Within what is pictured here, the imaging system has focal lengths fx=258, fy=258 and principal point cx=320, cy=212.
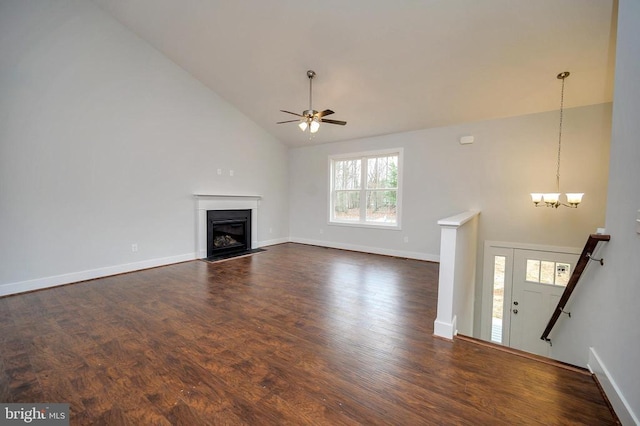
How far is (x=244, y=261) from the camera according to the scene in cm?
513

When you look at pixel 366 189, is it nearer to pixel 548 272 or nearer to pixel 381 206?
pixel 381 206

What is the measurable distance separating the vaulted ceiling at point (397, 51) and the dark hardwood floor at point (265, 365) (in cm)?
320

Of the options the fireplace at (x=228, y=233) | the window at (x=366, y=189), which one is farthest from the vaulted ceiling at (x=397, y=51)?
the fireplace at (x=228, y=233)

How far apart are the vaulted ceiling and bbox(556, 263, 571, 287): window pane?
2473 millimetres

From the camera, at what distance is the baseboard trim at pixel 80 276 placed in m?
3.28

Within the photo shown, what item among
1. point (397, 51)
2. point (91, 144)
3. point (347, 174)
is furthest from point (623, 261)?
point (91, 144)

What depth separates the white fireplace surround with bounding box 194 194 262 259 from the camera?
5180mm

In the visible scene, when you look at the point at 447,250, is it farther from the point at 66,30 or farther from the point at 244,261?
the point at 66,30

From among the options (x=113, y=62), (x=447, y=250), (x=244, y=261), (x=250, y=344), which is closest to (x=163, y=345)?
(x=250, y=344)

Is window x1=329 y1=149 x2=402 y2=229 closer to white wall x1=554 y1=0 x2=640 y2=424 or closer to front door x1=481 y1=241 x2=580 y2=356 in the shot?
front door x1=481 y1=241 x2=580 y2=356

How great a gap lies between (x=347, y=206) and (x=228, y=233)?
2.90 meters

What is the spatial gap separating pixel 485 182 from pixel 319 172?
12.1 ft

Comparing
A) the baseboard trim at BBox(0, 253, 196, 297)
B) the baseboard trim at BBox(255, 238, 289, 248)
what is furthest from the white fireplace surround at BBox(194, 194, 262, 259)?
the baseboard trim at BBox(0, 253, 196, 297)

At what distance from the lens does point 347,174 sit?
21.2 ft
